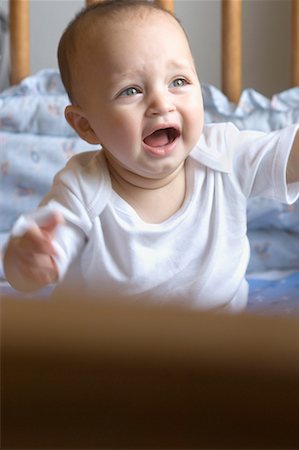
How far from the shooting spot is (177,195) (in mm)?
→ 950

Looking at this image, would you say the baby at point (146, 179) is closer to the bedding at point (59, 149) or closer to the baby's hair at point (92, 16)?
the baby's hair at point (92, 16)

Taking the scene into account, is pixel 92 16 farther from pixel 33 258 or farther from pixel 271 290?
pixel 271 290

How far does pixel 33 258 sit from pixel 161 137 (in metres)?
0.18

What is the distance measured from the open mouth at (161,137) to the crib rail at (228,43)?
25.8 inches

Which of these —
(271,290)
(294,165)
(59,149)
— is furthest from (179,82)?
(59,149)

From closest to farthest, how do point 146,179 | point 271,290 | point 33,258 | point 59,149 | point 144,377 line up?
1. point 144,377
2. point 33,258
3. point 146,179
4. point 271,290
5. point 59,149

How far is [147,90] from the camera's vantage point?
0.85 m

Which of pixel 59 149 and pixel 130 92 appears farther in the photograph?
pixel 59 149

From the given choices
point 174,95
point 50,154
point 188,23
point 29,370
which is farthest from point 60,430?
point 188,23

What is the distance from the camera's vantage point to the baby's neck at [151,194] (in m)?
0.92

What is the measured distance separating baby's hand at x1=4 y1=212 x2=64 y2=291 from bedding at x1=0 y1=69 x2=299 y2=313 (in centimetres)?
36

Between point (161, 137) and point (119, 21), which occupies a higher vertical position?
point (119, 21)

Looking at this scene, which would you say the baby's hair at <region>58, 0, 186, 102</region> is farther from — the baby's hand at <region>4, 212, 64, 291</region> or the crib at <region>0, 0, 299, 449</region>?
the crib at <region>0, 0, 299, 449</region>

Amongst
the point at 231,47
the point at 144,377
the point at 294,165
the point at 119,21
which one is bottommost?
the point at 144,377
